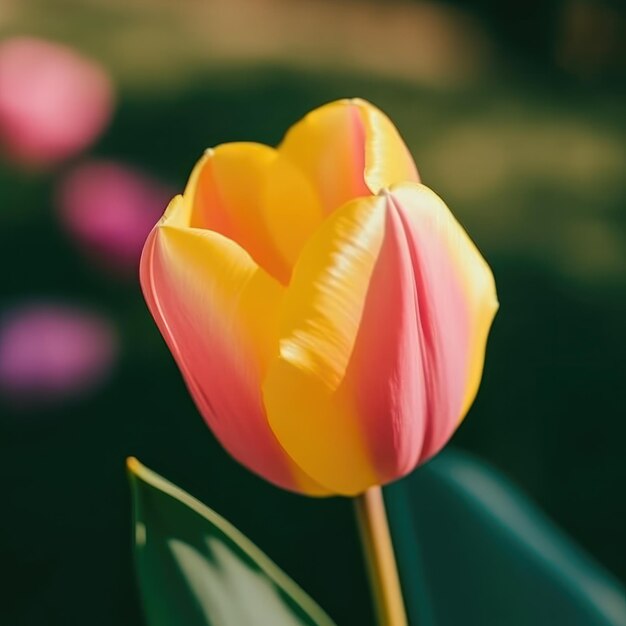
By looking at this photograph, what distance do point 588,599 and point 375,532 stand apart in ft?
0.45

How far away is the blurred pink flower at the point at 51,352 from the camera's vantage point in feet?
2.19

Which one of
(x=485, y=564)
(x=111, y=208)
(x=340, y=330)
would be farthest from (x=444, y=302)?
(x=111, y=208)

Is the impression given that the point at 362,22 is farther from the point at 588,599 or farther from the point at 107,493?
the point at 588,599

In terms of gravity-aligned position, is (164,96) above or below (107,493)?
above

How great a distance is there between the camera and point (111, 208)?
0.69m

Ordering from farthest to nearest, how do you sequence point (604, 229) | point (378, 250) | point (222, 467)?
point (604, 229) < point (222, 467) < point (378, 250)

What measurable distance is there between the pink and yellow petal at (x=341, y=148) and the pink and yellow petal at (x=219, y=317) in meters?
0.05

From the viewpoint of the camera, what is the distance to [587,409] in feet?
2.25

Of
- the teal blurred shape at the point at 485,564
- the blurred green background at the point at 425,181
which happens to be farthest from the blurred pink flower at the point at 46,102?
the teal blurred shape at the point at 485,564

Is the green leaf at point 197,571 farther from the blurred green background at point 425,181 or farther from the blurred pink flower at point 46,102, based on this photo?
the blurred pink flower at point 46,102

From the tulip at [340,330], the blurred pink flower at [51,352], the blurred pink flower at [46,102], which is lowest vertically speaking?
the blurred pink flower at [51,352]

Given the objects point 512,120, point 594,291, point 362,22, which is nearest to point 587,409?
point 594,291

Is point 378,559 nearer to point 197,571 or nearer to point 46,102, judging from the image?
point 197,571

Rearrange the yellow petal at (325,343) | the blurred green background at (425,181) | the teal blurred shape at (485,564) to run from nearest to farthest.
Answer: the yellow petal at (325,343) → the teal blurred shape at (485,564) → the blurred green background at (425,181)
